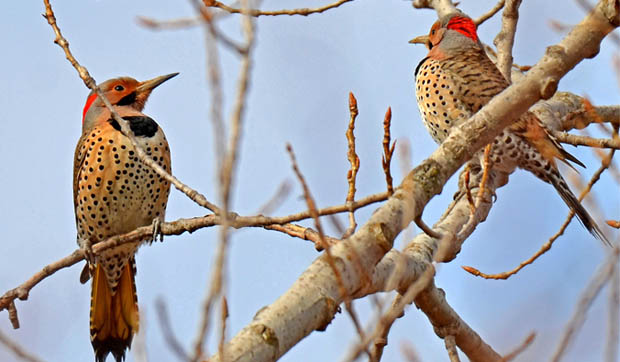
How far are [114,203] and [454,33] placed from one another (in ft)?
9.00

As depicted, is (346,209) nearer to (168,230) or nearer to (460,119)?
(168,230)

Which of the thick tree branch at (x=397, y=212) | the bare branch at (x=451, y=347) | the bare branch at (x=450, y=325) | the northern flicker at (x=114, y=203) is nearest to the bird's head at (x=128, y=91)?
the northern flicker at (x=114, y=203)

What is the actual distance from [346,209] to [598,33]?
44.3 inches

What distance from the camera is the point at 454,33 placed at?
6512 mm

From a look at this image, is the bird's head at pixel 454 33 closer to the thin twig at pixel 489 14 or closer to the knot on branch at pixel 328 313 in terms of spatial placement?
the thin twig at pixel 489 14

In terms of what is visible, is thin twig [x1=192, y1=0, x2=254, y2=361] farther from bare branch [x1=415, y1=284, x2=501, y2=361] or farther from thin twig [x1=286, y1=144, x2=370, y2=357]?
bare branch [x1=415, y1=284, x2=501, y2=361]

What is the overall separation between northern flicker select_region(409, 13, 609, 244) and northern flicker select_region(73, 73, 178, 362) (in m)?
1.82

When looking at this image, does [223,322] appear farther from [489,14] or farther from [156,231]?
[489,14]

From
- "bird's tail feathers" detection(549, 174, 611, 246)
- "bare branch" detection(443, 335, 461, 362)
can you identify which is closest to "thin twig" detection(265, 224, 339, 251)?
"bare branch" detection(443, 335, 461, 362)

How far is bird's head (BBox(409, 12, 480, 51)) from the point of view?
20.9 feet

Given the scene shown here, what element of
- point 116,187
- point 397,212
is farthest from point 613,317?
point 116,187

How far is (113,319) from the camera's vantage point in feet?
19.5

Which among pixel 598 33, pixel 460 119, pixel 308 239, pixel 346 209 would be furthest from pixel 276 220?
pixel 460 119

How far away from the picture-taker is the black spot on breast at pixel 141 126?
583 centimetres
